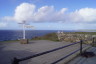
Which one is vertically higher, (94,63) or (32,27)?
(32,27)

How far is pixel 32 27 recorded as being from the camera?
16203 millimetres

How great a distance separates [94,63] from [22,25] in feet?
38.8

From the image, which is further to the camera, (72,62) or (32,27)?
(32,27)

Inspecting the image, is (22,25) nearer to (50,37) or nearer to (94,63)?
(50,37)

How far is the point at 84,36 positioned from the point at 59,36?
3642 millimetres

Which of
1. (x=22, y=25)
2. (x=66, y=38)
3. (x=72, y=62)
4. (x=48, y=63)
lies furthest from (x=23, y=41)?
(x=72, y=62)

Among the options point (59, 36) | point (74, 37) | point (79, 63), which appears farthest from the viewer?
point (59, 36)

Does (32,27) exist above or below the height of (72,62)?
above

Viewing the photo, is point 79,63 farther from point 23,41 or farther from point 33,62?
point 23,41

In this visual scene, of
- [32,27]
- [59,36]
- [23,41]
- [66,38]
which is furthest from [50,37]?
[23,41]

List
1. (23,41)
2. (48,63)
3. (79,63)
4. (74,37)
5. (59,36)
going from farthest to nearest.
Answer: (59,36)
(74,37)
(23,41)
(48,63)
(79,63)

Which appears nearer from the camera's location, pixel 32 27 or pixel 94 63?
pixel 94 63

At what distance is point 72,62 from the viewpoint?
207 inches

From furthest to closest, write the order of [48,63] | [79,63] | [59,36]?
[59,36], [48,63], [79,63]
